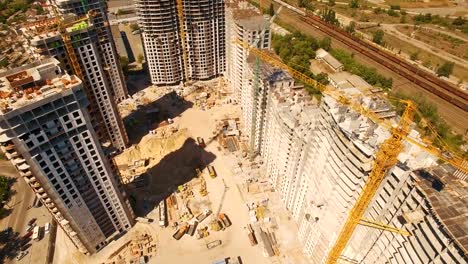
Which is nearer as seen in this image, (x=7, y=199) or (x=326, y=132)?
(x=326, y=132)

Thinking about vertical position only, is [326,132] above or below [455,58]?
above

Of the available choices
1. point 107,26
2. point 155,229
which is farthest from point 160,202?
point 107,26

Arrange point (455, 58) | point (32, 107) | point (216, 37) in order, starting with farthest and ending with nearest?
point (455, 58), point (216, 37), point (32, 107)

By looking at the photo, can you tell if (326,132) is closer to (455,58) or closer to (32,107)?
(32,107)

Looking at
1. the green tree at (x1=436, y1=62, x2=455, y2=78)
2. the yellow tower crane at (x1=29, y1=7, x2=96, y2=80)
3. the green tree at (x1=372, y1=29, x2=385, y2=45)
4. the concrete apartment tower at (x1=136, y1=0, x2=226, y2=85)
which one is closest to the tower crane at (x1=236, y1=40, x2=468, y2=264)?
the yellow tower crane at (x1=29, y1=7, x2=96, y2=80)

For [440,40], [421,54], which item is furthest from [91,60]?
[440,40]

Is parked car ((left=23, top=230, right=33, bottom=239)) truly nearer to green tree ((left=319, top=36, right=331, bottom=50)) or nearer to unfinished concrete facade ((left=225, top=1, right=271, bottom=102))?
unfinished concrete facade ((left=225, top=1, right=271, bottom=102))
